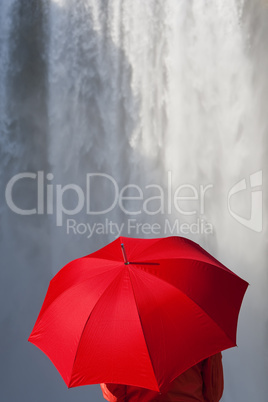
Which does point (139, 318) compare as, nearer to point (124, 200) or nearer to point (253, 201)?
point (253, 201)

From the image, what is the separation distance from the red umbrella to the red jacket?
0.21 meters

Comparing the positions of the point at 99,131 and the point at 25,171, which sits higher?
the point at 99,131

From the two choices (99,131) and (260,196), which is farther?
(99,131)

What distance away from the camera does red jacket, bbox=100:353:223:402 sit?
2.24 metres

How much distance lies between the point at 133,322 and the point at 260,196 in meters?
6.32

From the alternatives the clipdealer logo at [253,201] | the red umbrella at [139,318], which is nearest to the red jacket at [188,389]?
the red umbrella at [139,318]

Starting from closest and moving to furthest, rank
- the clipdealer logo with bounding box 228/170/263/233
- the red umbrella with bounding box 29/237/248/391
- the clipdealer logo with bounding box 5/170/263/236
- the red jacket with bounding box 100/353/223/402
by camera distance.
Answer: the red umbrella with bounding box 29/237/248/391 → the red jacket with bounding box 100/353/223/402 → the clipdealer logo with bounding box 228/170/263/233 → the clipdealer logo with bounding box 5/170/263/236

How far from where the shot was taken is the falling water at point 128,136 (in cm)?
823

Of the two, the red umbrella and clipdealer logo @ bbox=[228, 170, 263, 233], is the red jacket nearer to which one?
the red umbrella

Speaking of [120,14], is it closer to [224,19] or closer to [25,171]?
[224,19]

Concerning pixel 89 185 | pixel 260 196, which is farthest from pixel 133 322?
pixel 89 185

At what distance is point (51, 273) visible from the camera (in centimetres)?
925

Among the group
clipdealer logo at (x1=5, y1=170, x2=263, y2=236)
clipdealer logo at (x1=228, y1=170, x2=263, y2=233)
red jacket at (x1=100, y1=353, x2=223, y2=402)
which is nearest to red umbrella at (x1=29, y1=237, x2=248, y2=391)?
red jacket at (x1=100, y1=353, x2=223, y2=402)

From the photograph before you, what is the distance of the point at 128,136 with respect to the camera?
898 centimetres
